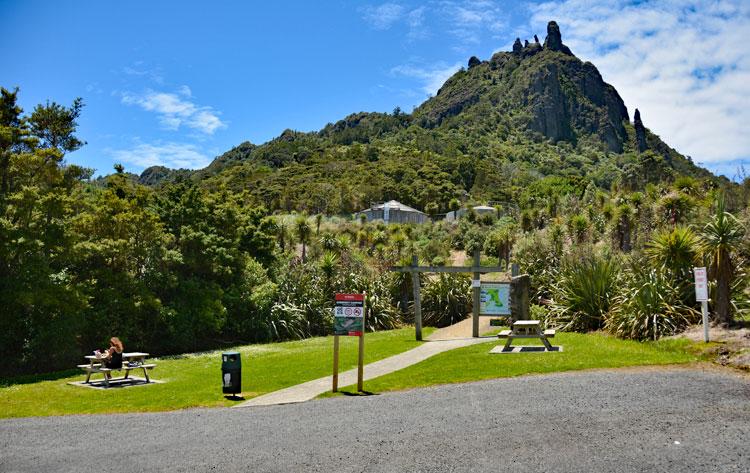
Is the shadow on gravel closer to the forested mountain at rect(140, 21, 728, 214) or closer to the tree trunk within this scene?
the tree trunk

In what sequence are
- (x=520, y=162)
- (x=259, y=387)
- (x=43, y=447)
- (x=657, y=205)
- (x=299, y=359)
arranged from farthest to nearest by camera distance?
(x=520, y=162) → (x=657, y=205) → (x=299, y=359) → (x=259, y=387) → (x=43, y=447)

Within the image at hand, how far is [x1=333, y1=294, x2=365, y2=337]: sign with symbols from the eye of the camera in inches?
482

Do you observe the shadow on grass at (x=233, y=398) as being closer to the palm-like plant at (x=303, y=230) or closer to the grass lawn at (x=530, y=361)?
the grass lawn at (x=530, y=361)

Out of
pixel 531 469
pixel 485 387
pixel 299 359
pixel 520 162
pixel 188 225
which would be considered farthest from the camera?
pixel 520 162

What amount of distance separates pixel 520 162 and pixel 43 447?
152534mm

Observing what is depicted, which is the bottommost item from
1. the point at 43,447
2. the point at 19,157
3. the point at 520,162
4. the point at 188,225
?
the point at 43,447

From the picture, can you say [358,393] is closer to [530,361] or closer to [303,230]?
[530,361]

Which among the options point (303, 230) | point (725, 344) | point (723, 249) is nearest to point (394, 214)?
point (303, 230)

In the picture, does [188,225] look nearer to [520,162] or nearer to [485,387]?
[485,387]

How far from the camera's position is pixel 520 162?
6068 inches

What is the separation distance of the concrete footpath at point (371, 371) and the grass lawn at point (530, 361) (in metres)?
0.58

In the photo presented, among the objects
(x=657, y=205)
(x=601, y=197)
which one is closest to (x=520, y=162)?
(x=601, y=197)

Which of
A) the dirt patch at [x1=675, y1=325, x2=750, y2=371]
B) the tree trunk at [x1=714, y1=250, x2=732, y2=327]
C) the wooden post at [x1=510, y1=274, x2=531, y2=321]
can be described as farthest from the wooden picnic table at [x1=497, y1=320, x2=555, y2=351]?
the wooden post at [x1=510, y1=274, x2=531, y2=321]

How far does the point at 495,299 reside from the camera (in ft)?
70.2
